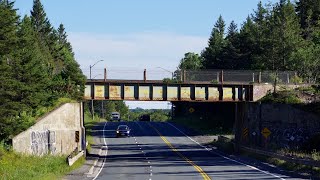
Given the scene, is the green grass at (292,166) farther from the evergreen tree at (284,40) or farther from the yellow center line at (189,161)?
the evergreen tree at (284,40)

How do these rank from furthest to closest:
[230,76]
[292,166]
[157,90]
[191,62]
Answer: [191,62], [230,76], [157,90], [292,166]

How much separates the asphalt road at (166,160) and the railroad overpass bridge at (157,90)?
218 inches

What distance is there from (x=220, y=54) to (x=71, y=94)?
201 feet

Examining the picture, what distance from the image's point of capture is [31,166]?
41.6 meters

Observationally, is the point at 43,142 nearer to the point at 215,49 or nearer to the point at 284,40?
the point at 284,40

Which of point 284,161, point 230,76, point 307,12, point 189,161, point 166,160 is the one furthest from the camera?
point 307,12

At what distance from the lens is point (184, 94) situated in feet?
194

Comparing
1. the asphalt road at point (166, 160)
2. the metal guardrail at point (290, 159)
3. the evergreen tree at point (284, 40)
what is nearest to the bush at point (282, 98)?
the metal guardrail at point (290, 159)

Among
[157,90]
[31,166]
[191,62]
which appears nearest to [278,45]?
[157,90]

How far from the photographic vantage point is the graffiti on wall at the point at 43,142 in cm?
5238

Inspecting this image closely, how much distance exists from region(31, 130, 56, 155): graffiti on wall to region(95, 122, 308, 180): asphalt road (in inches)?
198

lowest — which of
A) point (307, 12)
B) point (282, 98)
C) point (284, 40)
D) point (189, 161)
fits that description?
point (189, 161)

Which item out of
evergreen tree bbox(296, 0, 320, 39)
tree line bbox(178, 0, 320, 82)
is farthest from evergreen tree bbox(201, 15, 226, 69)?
evergreen tree bbox(296, 0, 320, 39)

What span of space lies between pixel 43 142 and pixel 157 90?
11.9 m
